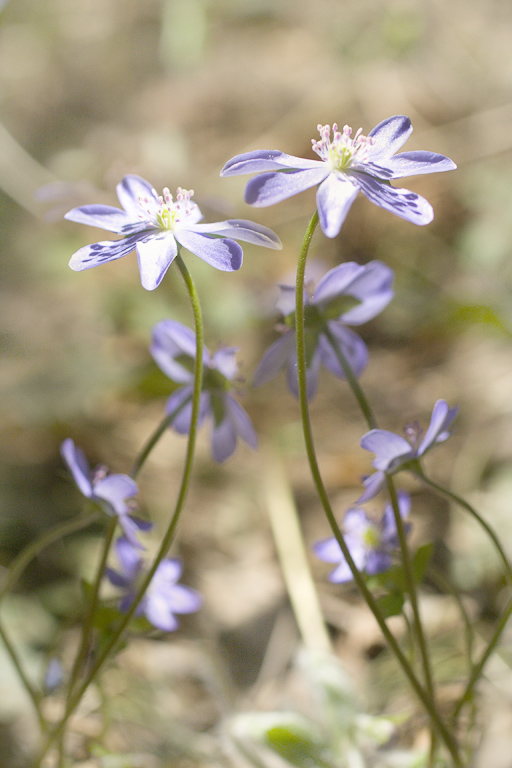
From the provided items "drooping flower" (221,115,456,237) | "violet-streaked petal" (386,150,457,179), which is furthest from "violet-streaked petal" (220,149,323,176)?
"violet-streaked petal" (386,150,457,179)

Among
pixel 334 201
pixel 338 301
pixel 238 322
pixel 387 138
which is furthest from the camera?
pixel 238 322

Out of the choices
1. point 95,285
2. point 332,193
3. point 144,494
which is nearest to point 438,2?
point 95,285

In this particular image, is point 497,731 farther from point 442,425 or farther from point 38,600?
point 38,600

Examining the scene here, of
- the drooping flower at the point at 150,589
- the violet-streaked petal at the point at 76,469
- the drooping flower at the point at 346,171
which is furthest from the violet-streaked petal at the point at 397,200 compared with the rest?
the drooping flower at the point at 150,589

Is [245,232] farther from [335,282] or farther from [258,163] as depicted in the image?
[335,282]

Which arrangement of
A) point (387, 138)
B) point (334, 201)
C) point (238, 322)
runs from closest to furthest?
point (334, 201), point (387, 138), point (238, 322)

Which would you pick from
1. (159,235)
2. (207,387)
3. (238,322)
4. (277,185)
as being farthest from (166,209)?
(238,322)

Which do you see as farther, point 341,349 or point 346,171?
point 341,349

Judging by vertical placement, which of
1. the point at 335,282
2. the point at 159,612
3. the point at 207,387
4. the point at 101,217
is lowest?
the point at 159,612
